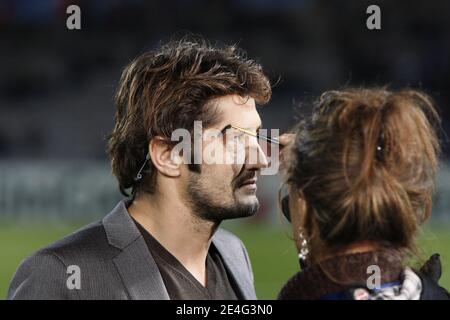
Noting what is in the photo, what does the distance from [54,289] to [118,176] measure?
67 cm

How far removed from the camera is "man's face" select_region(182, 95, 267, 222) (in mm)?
2662

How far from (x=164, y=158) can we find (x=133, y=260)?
408 mm

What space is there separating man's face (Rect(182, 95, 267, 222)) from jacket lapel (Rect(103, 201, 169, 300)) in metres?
0.25

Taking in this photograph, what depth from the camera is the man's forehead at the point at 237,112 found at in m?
2.69

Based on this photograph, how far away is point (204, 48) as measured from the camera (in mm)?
2865

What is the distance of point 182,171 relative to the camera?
8.92ft

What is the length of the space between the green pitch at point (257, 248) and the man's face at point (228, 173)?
14.8 ft

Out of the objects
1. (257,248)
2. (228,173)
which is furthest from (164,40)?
(228,173)

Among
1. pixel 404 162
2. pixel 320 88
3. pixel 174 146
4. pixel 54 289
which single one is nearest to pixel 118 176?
pixel 174 146

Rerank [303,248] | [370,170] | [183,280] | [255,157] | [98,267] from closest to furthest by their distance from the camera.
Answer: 1. [370,170]
2. [303,248]
3. [98,267]
4. [183,280]
5. [255,157]

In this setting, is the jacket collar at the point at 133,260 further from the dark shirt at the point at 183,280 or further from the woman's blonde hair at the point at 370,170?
the woman's blonde hair at the point at 370,170

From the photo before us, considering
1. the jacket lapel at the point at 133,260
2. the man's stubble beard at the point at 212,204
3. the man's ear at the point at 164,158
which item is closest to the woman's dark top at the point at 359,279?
the jacket lapel at the point at 133,260

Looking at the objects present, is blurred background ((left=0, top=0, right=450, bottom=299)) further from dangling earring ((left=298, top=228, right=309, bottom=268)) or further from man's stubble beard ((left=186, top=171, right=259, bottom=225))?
dangling earring ((left=298, top=228, right=309, bottom=268))

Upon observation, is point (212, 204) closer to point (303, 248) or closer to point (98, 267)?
point (98, 267)
